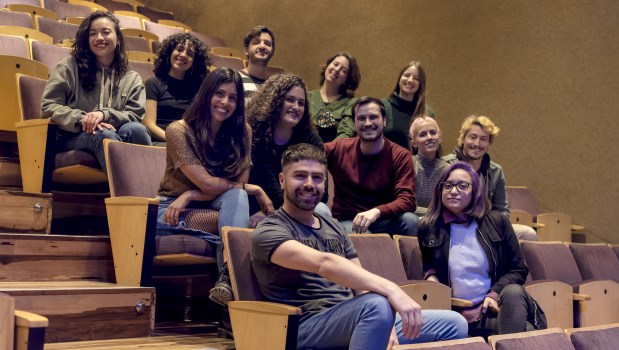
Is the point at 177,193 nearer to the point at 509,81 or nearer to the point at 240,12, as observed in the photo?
the point at 509,81

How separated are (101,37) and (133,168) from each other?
0.54 ft

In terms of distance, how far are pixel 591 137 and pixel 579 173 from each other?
0.20 ft

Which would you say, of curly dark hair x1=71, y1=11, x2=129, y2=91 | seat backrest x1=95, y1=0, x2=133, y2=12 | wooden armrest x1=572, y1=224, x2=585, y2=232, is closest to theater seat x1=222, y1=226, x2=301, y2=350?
curly dark hair x1=71, y1=11, x2=129, y2=91

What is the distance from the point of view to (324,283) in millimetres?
621

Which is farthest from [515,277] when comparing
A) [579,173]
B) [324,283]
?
[579,173]

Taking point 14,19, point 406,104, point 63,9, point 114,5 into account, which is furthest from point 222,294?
point 114,5

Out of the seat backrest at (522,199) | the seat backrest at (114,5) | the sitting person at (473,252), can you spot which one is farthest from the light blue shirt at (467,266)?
the seat backrest at (114,5)

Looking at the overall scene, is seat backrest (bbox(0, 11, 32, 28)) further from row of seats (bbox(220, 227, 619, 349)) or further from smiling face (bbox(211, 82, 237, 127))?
row of seats (bbox(220, 227, 619, 349))

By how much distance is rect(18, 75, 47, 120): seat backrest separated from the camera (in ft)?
2.91

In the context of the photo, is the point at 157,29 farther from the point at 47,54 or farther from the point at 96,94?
the point at 96,94

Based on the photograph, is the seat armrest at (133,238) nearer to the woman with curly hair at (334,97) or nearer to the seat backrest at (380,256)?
the seat backrest at (380,256)

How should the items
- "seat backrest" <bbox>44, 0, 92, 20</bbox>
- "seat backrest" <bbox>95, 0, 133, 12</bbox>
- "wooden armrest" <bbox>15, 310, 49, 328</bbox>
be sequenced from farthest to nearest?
"seat backrest" <bbox>95, 0, 133, 12</bbox>
"seat backrest" <bbox>44, 0, 92, 20</bbox>
"wooden armrest" <bbox>15, 310, 49, 328</bbox>

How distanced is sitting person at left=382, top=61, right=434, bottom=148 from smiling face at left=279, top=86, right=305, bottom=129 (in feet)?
0.84

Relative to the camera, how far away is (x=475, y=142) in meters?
1.02
